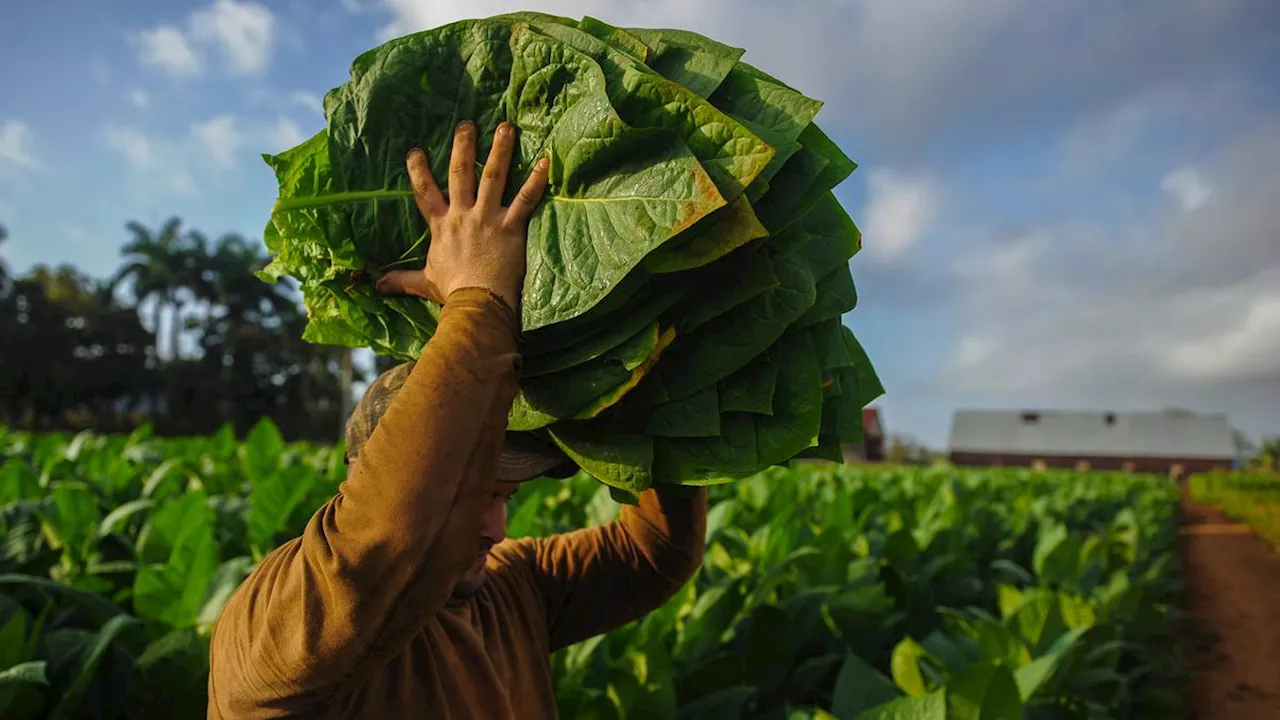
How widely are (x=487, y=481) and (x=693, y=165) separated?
1.68 ft

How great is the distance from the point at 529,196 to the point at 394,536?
0.51 metres

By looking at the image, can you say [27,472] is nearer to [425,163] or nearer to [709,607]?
[709,607]

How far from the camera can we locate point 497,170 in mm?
1221

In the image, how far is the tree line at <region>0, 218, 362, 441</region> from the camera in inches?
1709

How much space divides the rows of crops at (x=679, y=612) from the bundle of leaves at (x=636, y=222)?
103cm

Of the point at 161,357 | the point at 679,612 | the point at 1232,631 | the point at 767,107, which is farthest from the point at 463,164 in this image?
the point at 161,357

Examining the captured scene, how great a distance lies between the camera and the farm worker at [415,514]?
1.09 metres

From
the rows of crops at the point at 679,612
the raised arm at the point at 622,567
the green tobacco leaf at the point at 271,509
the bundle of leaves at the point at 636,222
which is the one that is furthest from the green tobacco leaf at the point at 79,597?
the bundle of leaves at the point at 636,222

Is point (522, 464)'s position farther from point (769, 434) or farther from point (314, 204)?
point (314, 204)

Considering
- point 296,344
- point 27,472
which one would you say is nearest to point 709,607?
point 27,472

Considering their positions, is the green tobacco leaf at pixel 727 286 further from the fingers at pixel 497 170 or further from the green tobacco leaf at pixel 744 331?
the fingers at pixel 497 170

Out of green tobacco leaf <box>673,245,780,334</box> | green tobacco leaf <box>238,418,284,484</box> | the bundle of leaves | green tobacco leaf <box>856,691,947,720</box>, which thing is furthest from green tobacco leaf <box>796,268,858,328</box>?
green tobacco leaf <box>238,418,284,484</box>

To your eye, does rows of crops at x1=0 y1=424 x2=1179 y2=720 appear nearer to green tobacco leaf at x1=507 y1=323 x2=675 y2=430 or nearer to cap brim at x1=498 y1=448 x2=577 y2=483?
cap brim at x1=498 y1=448 x2=577 y2=483

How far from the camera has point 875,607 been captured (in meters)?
3.20
